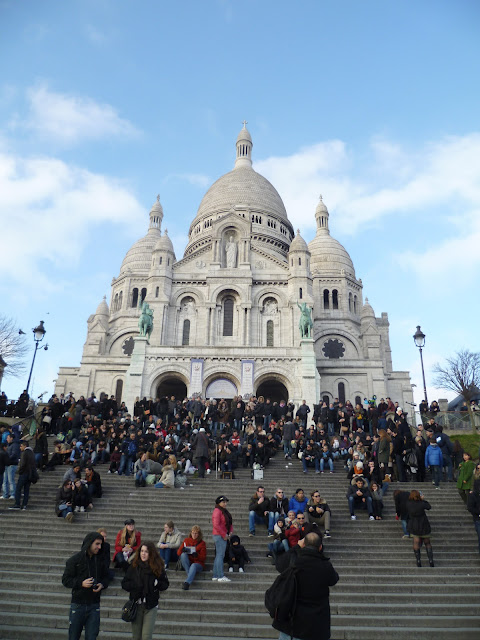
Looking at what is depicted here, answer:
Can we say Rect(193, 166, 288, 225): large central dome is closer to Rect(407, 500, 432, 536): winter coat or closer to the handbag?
Rect(407, 500, 432, 536): winter coat

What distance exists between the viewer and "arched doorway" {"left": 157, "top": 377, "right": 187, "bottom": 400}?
35625 mm

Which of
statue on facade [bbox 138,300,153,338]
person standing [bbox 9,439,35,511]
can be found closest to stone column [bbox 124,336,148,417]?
statue on facade [bbox 138,300,153,338]

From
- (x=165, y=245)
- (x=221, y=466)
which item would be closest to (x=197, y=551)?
(x=221, y=466)

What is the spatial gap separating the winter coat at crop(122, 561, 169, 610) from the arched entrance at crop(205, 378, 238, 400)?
25.8 meters

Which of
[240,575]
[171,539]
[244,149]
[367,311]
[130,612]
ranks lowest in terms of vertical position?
[240,575]

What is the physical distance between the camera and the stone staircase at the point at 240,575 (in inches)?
322

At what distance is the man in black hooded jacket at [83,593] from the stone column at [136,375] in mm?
24558

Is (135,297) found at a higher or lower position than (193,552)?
higher

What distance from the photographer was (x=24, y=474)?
1305 cm

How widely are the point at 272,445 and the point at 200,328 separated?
1943 cm

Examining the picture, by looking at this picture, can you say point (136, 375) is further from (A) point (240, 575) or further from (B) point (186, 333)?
(A) point (240, 575)

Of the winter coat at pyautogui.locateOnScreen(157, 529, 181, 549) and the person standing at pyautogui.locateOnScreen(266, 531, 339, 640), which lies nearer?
the person standing at pyautogui.locateOnScreen(266, 531, 339, 640)

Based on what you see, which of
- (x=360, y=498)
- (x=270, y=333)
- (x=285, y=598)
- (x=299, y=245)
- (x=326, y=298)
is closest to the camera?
(x=285, y=598)

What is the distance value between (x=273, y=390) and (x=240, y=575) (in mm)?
27199
